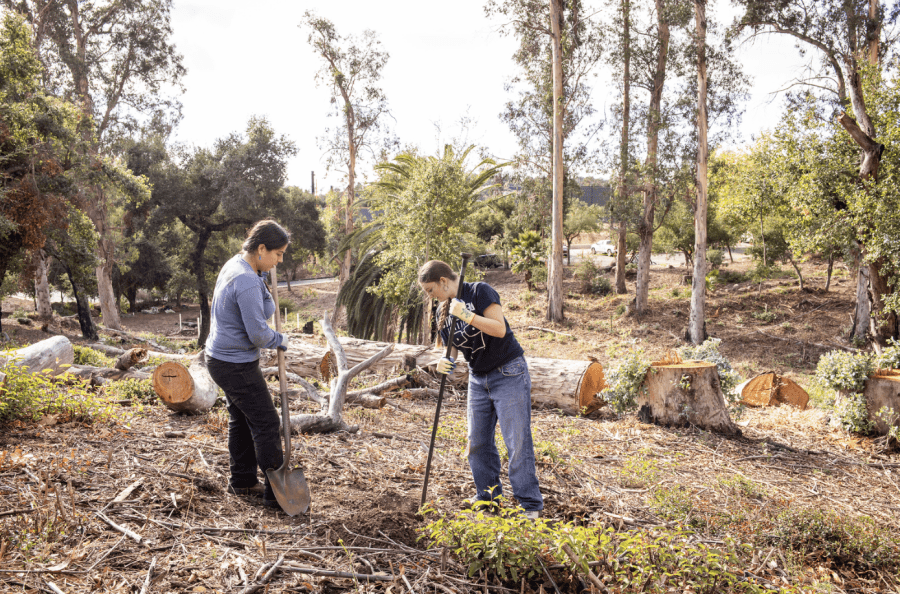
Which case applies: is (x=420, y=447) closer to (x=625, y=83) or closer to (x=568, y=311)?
(x=568, y=311)

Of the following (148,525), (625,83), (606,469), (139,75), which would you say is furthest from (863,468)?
(139,75)

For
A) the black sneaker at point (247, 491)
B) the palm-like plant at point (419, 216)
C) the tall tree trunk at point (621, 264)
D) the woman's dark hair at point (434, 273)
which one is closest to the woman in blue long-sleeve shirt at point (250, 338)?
the black sneaker at point (247, 491)

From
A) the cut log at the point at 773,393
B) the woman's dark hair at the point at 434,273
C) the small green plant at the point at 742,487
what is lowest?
the cut log at the point at 773,393

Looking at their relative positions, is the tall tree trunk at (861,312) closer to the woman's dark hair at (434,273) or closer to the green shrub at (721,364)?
the green shrub at (721,364)

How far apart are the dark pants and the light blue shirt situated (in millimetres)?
90

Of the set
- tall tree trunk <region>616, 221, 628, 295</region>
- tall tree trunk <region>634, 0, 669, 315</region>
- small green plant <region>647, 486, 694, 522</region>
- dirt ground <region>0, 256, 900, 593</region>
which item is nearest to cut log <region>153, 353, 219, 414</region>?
dirt ground <region>0, 256, 900, 593</region>

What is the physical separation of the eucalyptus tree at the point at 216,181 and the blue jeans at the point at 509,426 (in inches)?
763

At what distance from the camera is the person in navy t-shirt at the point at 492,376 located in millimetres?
3457

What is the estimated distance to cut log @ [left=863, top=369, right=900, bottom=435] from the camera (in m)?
5.98

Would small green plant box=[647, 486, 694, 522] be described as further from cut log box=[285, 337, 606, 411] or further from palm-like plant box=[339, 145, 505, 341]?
palm-like plant box=[339, 145, 505, 341]

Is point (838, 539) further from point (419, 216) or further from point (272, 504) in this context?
point (419, 216)

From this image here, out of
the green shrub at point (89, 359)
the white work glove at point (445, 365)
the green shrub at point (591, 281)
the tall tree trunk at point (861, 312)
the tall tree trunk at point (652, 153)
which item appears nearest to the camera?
the white work glove at point (445, 365)

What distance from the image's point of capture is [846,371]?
20.6 feet

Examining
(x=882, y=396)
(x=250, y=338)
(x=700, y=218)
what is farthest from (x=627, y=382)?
(x=700, y=218)
